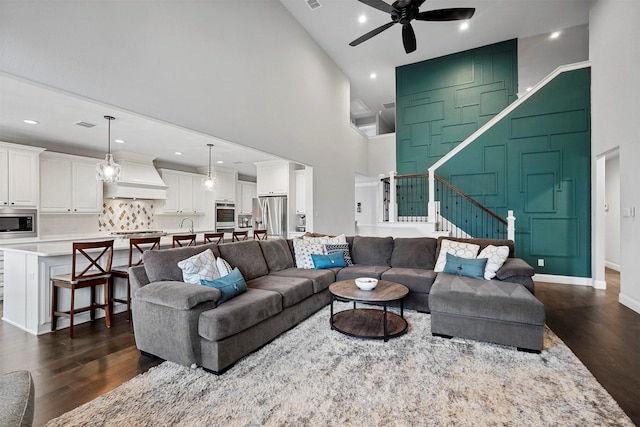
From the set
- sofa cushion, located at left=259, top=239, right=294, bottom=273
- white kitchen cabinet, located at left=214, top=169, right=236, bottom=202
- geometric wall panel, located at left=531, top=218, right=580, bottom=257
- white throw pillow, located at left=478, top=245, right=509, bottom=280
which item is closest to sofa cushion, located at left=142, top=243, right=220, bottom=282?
sofa cushion, located at left=259, top=239, right=294, bottom=273

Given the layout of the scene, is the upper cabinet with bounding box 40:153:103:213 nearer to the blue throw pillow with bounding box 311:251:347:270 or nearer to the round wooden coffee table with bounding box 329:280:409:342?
the blue throw pillow with bounding box 311:251:347:270

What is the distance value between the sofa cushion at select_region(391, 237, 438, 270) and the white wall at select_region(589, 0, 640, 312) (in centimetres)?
Result: 251

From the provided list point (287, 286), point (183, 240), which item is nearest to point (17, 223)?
point (183, 240)

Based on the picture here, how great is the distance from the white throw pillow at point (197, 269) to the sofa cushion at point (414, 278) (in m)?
2.07

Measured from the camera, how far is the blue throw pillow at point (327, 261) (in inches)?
165

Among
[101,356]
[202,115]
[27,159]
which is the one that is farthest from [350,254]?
[27,159]

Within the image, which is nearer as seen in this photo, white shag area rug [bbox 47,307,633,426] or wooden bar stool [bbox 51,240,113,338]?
white shag area rug [bbox 47,307,633,426]

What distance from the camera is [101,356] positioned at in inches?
103

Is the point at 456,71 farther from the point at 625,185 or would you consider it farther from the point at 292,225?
the point at 292,225

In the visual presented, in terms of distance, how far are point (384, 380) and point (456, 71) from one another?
7.30 metres

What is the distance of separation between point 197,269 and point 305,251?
181 centimetres

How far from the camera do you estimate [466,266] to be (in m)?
3.51

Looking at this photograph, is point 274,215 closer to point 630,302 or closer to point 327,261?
point 327,261

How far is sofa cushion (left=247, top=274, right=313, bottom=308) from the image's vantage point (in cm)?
304
